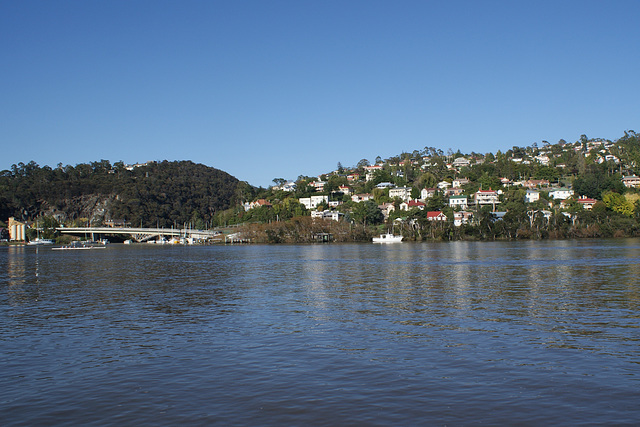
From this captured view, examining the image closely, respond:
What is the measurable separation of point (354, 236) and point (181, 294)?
381 feet

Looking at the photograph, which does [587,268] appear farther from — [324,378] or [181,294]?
[324,378]

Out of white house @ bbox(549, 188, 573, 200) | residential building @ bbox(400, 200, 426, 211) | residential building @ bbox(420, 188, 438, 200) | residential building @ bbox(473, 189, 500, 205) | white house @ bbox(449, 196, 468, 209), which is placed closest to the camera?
residential building @ bbox(400, 200, 426, 211)

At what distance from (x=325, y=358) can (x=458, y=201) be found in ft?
505

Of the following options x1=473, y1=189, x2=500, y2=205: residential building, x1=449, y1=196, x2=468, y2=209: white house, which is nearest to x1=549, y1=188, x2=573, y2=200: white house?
x1=473, y1=189, x2=500, y2=205: residential building

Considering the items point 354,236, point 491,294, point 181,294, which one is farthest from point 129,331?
point 354,236

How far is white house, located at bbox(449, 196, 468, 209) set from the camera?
161m

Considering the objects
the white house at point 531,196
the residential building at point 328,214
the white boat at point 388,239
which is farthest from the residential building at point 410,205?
the white house at point 531,196

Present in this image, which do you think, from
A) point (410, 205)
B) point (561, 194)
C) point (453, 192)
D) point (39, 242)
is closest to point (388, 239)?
point (410, 205)

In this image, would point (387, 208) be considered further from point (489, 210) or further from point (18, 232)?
point (18, 232)

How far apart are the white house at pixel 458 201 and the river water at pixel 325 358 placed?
439ft

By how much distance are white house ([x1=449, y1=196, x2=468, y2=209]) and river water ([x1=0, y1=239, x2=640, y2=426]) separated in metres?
134

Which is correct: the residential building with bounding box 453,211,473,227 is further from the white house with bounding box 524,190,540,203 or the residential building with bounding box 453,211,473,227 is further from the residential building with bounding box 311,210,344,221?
the residential building with bounding box 311,210,344,221

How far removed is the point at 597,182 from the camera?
166125mm

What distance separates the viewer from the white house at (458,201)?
161 m
